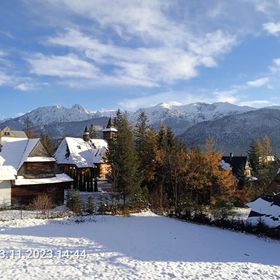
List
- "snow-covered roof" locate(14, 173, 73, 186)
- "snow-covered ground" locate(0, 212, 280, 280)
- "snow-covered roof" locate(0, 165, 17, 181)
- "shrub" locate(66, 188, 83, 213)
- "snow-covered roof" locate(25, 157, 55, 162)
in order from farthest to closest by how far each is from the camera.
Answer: "snow-covered roof" locate(25, 157, 55, 162) < "snow-covered roof" locate(14, 173, 73, 186) < "snow-covered roof" locate(0, 165, 17, 181) < "shrub" locate(66, 188, 83, 213) < "snow-covered ground" locate(0, 212, 280, 280)

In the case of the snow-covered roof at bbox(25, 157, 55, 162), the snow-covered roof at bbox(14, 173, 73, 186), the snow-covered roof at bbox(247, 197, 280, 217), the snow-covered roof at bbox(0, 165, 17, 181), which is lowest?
the snow-covered roof at bbox(247, 197, 280, 217)

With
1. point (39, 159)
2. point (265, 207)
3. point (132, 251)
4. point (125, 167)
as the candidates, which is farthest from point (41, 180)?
point (132, 251)

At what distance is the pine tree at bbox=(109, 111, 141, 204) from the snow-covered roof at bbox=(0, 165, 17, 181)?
31.5ft

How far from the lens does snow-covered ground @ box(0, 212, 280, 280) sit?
1484cm

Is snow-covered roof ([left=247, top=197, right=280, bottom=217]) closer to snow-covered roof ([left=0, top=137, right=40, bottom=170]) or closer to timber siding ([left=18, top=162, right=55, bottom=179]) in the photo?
timber siding ([left=18, top=162, right=55, bottom=179])

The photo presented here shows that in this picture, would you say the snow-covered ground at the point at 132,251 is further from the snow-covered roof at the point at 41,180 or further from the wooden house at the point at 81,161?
the wooden house at the point at 81,161

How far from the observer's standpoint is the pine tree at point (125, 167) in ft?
118

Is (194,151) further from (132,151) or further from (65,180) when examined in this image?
(65,180)

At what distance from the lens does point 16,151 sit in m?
41.5

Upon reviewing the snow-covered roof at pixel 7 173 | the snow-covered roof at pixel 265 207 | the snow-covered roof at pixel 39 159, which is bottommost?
the snow-covered roof at pixel 265 207

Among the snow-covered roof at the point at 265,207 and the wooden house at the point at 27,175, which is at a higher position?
the wooden house at the point at 27,175

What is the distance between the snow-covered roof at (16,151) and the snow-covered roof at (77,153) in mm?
12354

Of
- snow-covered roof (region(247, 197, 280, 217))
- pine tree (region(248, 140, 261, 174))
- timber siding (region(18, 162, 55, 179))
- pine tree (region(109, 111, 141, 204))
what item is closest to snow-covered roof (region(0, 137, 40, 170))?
timber siding (region(18, 162, 55, 179))

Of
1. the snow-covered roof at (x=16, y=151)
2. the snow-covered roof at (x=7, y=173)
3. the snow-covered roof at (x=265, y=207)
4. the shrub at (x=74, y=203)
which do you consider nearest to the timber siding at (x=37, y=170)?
the snow-covered roof at (x=16, y=151)
